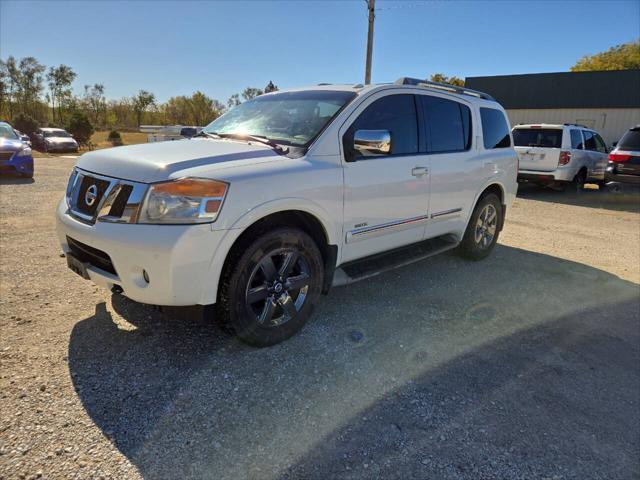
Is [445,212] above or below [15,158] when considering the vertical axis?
below

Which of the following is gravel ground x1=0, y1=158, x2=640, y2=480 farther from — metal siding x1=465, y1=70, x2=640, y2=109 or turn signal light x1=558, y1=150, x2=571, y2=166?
metal siding x1=465, y1=70, x2=640, y2=109

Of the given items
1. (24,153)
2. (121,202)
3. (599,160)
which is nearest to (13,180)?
(24,153)

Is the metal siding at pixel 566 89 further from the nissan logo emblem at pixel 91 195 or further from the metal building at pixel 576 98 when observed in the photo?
the nissan logo emblem at pixel 91 195

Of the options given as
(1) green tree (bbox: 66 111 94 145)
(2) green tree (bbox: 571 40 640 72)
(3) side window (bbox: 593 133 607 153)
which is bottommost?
(3) side window (bbox: 593 133 607 153)

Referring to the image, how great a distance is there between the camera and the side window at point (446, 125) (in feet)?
14.0

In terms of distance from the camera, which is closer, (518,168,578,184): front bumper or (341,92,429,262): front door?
(341,92,429,262): front door

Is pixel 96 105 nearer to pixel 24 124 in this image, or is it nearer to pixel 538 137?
pixel 24 124

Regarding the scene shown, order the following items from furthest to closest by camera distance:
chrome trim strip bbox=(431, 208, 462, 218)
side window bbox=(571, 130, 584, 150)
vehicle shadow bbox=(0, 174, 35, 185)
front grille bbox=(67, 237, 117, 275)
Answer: side window bbox=(571, 130, 584, 150) → vehicle shadow bbox=(0, 174, 35, 185) → chrome trim strip bbox=(431, 208, 462, 218) → front grille bbox=(67, 237, 117, 275)

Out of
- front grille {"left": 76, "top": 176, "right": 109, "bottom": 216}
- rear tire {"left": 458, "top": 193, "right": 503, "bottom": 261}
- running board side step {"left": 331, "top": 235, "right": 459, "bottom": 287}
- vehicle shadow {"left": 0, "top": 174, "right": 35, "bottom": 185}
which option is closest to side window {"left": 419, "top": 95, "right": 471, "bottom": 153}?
rear tire {"left": 458, "top": 193, "right": 503, "bottom": 261}

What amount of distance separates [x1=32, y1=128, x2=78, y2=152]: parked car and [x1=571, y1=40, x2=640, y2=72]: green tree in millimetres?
49228

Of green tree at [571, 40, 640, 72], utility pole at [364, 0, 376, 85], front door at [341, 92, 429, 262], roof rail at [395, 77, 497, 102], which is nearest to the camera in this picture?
front door at [341, 92, 429, 262]

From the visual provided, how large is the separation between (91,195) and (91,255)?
1.34ft

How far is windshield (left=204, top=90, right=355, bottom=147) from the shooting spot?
3449mm

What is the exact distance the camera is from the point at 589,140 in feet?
40.8
